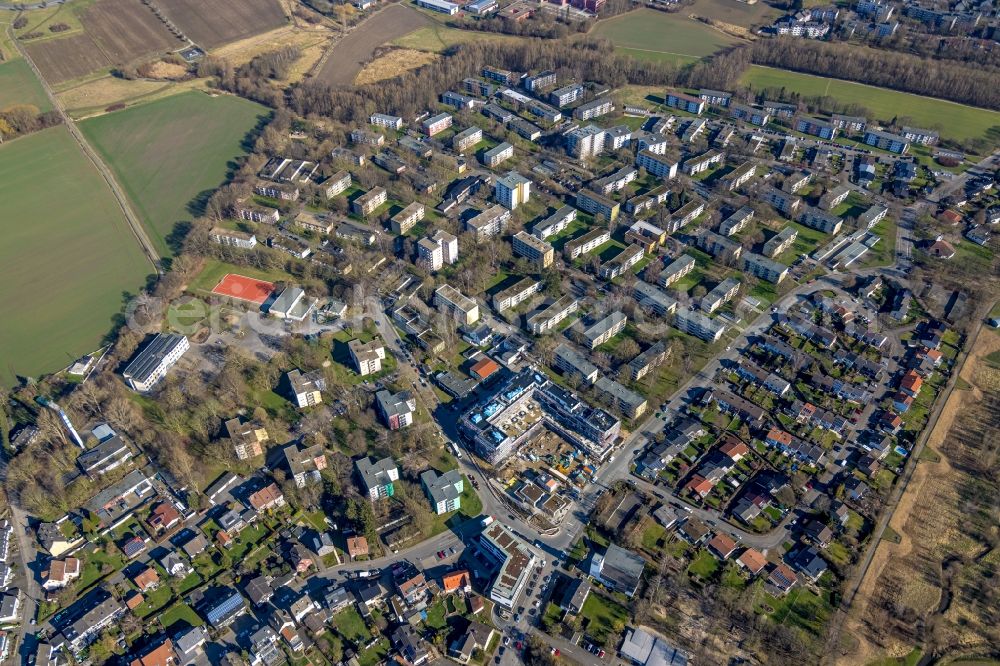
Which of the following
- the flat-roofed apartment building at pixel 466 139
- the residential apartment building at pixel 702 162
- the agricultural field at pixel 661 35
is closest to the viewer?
the residential apartment building at pixel 702 162

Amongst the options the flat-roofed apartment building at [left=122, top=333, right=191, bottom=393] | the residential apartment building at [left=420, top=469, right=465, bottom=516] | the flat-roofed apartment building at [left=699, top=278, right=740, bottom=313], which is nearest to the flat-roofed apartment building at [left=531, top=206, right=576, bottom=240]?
the flat-roofed apartment building at [left=699, top=278, right=740, bottom=313]

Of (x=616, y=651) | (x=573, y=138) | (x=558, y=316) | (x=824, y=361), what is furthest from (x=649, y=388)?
(x=573, y=138)

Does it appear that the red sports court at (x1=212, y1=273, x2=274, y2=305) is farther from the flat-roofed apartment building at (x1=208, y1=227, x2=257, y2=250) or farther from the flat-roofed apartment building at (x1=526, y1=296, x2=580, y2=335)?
the flat-roofed apartment building at (x1=526, y1=296, x2=580, y2=335)

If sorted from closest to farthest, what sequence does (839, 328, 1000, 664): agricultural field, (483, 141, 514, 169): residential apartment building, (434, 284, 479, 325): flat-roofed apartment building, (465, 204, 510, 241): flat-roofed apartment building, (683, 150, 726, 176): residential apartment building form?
1. (839, 328, 1000, 664): agricultural field
2. (434, 284, 479, 325): flat-roofed apartment building
3. (465, 204, 510, 241): flat-roofed apartment building
4. (683, 150, 726, 176): residential apartment building
5. (483, 141, 514, 169): residential apartment building

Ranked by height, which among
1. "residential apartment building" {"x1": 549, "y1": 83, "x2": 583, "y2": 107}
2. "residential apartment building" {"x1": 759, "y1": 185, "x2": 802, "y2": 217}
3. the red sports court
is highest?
"residential apartment building" {"x1": 549, "y1": 83, "x2": 583, "y2": 107}

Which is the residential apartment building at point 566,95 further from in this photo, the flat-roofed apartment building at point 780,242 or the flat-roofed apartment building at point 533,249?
the flat-roofed apartment building at point 780,242

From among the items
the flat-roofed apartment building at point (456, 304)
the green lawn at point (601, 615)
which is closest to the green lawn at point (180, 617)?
the green lawn at point (601, 615)
